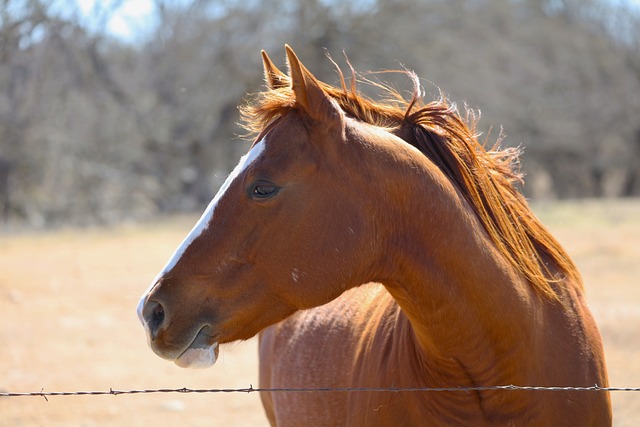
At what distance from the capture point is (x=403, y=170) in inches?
102

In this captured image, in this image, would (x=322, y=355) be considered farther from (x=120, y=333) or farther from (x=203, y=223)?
→ (x=120, y=333)

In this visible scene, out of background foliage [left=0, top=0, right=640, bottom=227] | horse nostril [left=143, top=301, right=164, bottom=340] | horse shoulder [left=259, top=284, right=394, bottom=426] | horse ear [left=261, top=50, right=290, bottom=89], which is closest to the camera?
horse nostril [left=143, top=301, right=164, bottom=340]

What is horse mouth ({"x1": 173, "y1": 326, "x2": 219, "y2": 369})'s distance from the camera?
2518 mm

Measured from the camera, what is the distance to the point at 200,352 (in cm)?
252

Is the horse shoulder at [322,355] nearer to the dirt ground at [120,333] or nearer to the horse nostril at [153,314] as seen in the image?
the dirt ground at [120,333]

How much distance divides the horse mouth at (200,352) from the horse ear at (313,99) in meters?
0.78

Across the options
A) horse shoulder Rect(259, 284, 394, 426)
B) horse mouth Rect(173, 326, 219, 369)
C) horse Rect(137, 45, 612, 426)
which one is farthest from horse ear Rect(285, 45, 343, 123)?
horse shoulder Rect(259, 284, 394, 426)

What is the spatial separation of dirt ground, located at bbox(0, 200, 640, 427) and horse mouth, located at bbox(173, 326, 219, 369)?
44.1 inches

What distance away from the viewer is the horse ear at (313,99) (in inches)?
99.3

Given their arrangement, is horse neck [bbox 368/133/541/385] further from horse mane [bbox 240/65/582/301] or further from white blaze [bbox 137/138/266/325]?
white blaze [bbox 137/138/266/325]

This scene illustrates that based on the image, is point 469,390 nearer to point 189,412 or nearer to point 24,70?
point 189,412

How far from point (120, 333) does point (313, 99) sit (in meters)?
7.58

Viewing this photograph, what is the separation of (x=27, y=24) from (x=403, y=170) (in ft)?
22.7

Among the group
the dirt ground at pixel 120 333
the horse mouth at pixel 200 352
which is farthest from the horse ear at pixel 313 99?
the dirt ground at pixel 120 333
